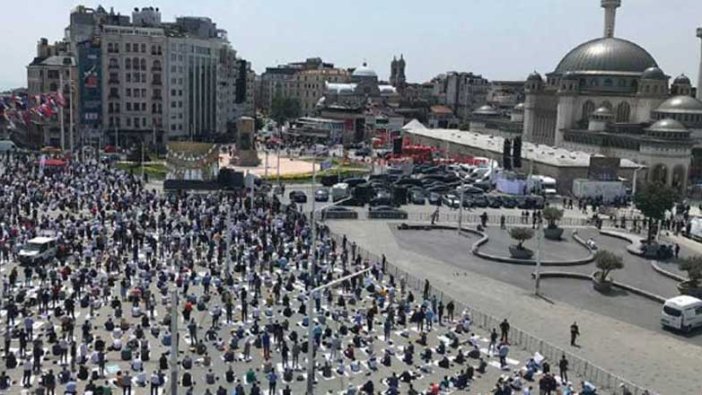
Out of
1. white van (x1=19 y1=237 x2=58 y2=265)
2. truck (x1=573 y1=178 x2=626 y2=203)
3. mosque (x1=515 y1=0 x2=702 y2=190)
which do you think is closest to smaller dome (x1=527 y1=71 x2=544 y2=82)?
mosque (x1=515 y1=0 x2=702 y2=190)

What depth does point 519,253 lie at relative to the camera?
4594 cm

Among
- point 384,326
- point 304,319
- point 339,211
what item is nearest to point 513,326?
point 384,326

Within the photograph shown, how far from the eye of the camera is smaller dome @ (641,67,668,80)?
10094cm

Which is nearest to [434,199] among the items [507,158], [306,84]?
[507,158]

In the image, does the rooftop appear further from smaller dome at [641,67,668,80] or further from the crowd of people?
the crowd of people

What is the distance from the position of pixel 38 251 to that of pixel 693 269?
31.5 m

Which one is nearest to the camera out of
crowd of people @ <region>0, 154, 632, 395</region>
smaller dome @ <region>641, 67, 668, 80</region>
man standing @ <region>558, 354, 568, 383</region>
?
crowd of people @ <region>0, 154, 632, 395</region>

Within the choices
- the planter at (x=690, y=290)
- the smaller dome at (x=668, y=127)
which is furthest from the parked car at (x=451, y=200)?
the planter at (x=690, y=290)

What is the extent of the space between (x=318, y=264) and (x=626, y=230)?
90.9ft

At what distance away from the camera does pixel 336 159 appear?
9625 cm

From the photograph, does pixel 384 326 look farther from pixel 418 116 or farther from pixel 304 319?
pixel 418 116

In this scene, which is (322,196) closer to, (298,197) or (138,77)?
(298,197)

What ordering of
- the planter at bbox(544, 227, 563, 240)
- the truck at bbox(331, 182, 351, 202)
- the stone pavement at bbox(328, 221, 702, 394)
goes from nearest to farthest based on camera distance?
the stone pavement at bbox(328, 221, 702, 394) < the planter at bbox(544, 227, 563, 240) < the truck at bbox(331, 182, 351, 202)

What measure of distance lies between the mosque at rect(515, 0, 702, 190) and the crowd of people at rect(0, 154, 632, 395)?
4644 centimetres
